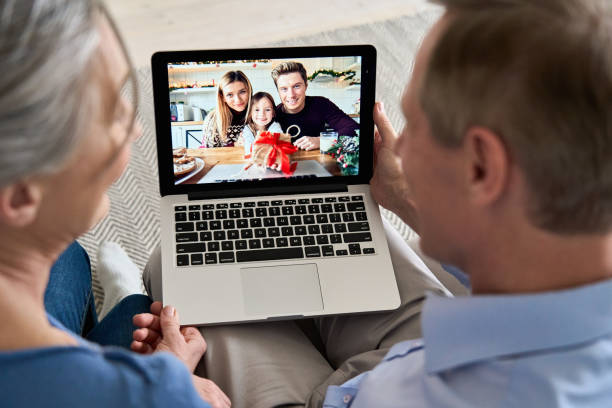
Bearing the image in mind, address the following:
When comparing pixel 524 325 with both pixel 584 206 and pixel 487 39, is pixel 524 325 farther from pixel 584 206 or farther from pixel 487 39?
pixel 487 39

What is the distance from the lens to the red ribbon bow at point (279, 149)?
4.09 feet

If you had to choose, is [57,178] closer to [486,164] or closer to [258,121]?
[486,164]

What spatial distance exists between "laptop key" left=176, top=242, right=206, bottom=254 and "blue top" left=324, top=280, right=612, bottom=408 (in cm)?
56

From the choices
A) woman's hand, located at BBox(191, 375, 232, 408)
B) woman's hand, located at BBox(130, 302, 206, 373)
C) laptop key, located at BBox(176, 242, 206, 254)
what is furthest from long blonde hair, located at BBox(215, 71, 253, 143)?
woman's hand, located at BBox(191, 375, 232, 408)

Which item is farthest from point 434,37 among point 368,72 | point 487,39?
point 368,72

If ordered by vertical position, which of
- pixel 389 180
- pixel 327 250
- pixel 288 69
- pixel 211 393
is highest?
pixel 288 69

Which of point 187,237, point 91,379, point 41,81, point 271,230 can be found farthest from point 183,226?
point 41,81

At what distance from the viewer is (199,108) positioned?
1196 millimetres

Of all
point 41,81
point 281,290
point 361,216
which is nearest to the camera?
point 41,81

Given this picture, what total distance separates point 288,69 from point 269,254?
0.37 metres

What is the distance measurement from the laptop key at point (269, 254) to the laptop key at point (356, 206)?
145mm

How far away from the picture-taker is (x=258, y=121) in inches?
48.8

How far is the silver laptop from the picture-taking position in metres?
1.13

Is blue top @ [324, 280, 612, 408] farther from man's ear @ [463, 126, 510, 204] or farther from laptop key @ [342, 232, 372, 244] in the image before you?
laptop key @ [342, 232, 372, 244]
